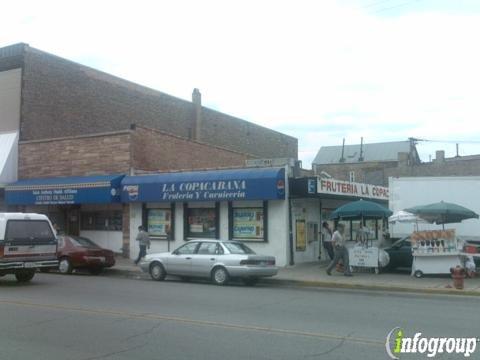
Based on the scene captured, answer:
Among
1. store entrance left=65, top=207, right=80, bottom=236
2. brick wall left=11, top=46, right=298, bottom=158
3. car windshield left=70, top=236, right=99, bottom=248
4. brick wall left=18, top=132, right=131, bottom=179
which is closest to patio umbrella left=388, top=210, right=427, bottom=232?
car windshield left=70, top=236, right=99, bottom=248

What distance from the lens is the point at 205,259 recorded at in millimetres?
17578

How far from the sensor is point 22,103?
27.6m

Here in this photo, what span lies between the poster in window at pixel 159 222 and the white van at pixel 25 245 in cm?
736

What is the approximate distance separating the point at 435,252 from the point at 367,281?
2696 mm

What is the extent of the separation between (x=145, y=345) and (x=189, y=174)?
611 inches

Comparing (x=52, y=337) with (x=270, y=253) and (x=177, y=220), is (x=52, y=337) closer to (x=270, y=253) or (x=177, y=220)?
(x=270, y=253)

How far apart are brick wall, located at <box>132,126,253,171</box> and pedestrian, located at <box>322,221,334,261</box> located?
27.5 ft

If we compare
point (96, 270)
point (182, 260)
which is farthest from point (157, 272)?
point (96, 270)

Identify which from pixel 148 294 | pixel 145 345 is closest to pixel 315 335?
pixel 145 345

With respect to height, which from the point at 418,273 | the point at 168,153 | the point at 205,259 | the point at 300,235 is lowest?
the point at 418,273

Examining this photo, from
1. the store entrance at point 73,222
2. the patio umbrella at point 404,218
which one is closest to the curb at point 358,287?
the patio umbrella at point 404,218

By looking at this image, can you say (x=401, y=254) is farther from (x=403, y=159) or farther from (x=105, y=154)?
(x=403, y=159)

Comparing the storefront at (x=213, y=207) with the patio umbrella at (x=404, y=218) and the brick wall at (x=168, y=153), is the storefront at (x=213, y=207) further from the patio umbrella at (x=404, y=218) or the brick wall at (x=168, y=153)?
the patio umbrella at (x=404, y=218)

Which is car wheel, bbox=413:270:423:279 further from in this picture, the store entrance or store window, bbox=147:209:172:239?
the store entrance
